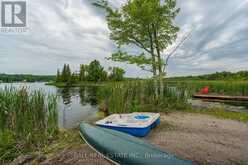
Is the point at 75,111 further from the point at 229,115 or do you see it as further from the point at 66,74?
the point at 66,74

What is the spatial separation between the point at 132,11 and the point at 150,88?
3.56 m

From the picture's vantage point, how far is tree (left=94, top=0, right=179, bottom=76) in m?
6.88

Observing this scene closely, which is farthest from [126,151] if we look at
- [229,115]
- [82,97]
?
[82,97]

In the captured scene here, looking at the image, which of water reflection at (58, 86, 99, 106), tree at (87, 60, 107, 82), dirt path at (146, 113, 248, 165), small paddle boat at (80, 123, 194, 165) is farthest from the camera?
tree at (87, 60, 107, 82)

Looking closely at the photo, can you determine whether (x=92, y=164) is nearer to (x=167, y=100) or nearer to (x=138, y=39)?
(x=167, y=100)

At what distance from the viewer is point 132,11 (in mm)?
6660

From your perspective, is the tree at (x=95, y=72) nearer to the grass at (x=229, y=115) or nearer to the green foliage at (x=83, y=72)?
the green foliage at (x=83, y=72)

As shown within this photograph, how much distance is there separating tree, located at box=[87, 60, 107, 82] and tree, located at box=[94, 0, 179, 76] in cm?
2950

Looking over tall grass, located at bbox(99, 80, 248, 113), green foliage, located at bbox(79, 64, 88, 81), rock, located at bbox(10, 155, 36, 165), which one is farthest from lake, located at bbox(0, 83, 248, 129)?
green foliage, located at bbox(79, 64, 88, 81)

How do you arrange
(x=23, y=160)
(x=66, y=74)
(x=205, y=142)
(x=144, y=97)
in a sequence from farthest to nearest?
(x=66, y=74) → (x=144, y=97) → (x=205, y=142) → (x=23, y=160)

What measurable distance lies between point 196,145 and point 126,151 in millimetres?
2009

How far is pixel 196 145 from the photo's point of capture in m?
3.14

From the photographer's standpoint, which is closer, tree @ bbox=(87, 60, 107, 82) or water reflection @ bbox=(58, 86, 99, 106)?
water reflection @ bbox=(58, 86, 99, 106)

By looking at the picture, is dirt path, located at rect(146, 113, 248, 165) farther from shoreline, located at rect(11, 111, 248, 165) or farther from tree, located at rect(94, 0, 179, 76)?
tree, located at rect(94, 0, 179, 76)
